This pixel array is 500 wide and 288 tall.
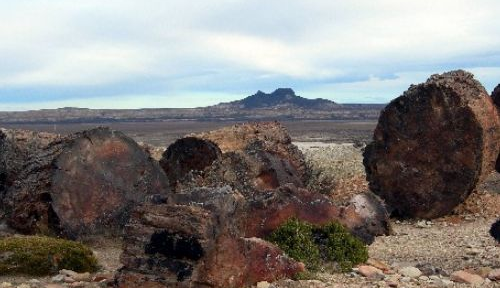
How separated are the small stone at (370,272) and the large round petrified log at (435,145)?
6687 millimetres

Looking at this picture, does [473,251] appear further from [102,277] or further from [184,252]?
[102,277]

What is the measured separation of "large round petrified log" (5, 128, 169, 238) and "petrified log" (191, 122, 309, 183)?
2.89 metres

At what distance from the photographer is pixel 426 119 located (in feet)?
52.5

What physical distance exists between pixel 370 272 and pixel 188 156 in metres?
7.69

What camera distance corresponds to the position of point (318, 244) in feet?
33.9

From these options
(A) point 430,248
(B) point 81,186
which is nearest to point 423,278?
(A) point 430,248

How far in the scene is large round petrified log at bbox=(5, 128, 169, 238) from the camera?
1227 centimetres

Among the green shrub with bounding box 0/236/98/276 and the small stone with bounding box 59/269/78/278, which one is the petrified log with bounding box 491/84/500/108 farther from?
the small stone with bounding box 59/269/78/278

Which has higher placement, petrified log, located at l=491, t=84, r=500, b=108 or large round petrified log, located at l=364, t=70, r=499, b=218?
petrified log, located at l=491, t=84, r=500, b=108

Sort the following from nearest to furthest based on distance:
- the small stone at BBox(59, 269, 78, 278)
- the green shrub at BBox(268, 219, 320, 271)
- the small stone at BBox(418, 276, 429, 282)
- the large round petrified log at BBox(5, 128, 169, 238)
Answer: the small stone at BBox(418, 276, 429, 282) → the small stone at BBox(59, 269, 78, 278) → the green shrub at BBox(268, 219, 320, 271) → the large round petrified log at BBox(5, 128, 169, 238)

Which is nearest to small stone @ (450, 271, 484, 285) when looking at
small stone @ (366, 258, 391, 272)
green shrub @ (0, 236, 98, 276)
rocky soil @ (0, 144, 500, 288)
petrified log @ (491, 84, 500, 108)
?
rocky soil @ (0, 144, 500, 288)

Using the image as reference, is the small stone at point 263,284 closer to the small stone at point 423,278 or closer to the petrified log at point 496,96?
the small stone at point 423,278

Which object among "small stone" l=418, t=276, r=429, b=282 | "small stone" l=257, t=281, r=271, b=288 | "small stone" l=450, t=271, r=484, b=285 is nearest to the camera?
"small stone" l=257, t=281, r=271, b=288

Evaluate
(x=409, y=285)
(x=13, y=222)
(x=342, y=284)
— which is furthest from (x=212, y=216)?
(x=13, y=222)
